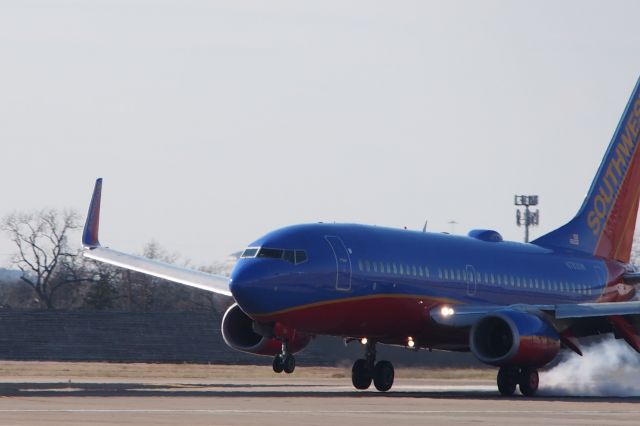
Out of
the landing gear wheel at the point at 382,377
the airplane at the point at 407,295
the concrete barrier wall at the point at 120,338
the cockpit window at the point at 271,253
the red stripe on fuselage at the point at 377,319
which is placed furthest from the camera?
the concrete barrier wall at the point at 120,338

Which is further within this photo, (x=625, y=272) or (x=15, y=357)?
(x=15, y=357)

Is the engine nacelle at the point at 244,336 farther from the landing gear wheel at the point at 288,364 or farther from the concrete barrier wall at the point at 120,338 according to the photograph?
the concrete barrier wall at the point at 120,338

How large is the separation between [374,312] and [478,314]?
10.3 feet

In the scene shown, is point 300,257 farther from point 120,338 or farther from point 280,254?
point 120,338

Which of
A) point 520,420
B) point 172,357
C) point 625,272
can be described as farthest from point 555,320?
point 172,357

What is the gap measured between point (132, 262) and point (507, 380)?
14071 mm

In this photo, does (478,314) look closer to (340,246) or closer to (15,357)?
A: (340,246)

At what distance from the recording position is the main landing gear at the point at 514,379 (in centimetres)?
4159

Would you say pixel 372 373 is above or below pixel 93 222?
below

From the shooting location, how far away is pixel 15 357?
71875 mm

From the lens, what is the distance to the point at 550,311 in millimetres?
42531

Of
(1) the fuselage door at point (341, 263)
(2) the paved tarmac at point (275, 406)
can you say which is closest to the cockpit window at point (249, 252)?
(1) the fuselage door at point (341, 263)

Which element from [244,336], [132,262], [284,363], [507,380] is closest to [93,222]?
[132,262]

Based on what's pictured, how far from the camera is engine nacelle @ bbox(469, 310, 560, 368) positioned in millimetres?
40375
